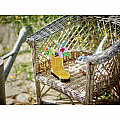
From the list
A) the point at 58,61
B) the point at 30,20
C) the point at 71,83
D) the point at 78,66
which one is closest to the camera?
the point at 71,83

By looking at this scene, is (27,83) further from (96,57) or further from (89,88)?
(96,57)

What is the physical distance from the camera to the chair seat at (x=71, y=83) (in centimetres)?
155

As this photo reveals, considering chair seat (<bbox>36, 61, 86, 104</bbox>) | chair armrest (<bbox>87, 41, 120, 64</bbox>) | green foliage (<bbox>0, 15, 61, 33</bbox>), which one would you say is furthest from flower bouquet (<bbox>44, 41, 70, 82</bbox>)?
green foliage (<bbox>0, 15, 61, 33</bbox>)

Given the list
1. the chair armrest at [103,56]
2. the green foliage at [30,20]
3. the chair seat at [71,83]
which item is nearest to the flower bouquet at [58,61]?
the chair seat at [71,83]

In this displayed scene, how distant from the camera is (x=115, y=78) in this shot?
1.73 m

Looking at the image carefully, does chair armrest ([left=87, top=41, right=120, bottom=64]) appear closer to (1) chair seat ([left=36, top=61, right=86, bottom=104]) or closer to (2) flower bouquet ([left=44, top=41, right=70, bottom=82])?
(1) chair seat ([left=36, top=61, right=86, bottom=104])

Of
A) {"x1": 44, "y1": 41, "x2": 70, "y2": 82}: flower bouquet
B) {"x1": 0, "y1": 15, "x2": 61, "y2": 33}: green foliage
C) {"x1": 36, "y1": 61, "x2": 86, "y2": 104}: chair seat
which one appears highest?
{"x1": 0, "y1": 15, "x2": 61, "y2": 33}: green foliage

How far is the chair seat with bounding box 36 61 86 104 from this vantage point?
61.0 inches

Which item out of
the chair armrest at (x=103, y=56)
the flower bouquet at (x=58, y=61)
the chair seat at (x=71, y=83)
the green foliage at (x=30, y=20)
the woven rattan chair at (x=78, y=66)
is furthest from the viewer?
the green foliage at (x=30, y=20)

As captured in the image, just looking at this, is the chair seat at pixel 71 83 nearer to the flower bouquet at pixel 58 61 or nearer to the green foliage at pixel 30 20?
the flower bouquet at pixel 58 61

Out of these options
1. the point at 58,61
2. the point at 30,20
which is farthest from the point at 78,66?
the point at 30,20

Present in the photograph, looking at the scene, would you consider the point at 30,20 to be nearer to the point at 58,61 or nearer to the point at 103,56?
the point at 58,61

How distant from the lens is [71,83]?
5.59 feet
